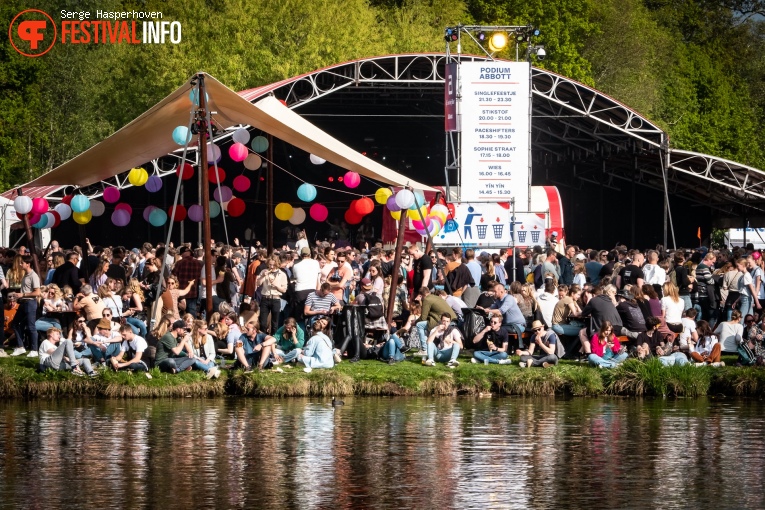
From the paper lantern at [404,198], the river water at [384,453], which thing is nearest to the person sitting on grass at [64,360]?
the river water at [384,453]

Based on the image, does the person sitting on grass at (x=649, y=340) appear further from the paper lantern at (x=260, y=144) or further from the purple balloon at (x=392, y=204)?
the paper lantern at (x=260, y=144)

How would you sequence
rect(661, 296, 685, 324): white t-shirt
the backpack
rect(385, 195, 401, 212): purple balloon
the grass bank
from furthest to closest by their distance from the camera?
rect(385, 195, 401, 212): purple balloon < rect(661, 296, 685, 324): white t-shirt < the backpack < the grass bank

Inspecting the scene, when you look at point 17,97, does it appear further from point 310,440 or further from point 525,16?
point 310,440

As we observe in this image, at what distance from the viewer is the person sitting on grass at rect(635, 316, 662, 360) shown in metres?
18.7

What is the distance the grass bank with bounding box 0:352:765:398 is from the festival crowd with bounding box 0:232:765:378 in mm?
→ 196

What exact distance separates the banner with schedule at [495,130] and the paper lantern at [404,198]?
5.90 meters

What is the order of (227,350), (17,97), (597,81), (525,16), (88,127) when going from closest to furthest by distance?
(227,350) < (17,97) < (88,127) < (525,16) < (597,81)

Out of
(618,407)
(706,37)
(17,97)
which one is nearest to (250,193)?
(17,97)

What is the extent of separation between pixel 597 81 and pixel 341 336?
4466cm

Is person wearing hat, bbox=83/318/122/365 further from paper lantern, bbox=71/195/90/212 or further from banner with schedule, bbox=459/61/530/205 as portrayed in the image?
banner with schedule, bbox=459/61/530/205

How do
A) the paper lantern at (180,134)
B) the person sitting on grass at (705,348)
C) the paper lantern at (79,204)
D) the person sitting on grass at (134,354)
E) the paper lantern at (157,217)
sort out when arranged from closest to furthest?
the person sitting on grass at (134,354) < the person sitting on grass at (705,348) < the paper lantern at (180,134) < the paper lantern at (79,204) < the paper lantern at (157,217)

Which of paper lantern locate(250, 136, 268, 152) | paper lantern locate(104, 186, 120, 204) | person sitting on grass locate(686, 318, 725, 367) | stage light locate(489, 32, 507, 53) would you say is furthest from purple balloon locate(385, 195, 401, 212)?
stage light locate(489, 32, 507, 53)

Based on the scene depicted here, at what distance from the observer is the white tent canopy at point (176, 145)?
65.4 ft

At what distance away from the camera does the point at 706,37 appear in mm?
75375
